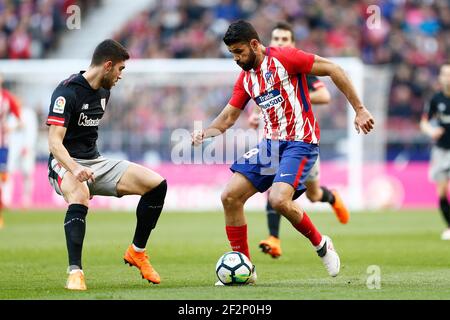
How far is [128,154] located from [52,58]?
6.68 meters

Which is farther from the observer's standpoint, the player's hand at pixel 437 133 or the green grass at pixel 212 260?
the player's hand at pixel 437 133

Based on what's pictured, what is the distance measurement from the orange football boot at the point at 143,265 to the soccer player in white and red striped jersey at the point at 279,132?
802 mm

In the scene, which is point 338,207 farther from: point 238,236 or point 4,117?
point 4,117

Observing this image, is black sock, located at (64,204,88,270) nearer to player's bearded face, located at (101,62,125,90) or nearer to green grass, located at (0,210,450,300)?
green grass, located at (0,210,450,300)

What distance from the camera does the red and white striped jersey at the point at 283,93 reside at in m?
9.10

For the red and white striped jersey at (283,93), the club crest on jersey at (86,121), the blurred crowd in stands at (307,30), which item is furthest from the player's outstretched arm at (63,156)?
the blurred crowd in stands at (307,30)

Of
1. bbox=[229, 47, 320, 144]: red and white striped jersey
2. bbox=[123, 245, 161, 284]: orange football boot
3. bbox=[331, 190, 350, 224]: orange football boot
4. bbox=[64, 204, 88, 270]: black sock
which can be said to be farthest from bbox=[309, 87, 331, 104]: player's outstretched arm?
bbox=[64, 204, 88, 270]: black sock

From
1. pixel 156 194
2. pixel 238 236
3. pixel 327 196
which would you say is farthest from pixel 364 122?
pixel 327 196

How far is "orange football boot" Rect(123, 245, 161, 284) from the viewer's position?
29.1 ft

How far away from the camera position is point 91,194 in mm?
9023

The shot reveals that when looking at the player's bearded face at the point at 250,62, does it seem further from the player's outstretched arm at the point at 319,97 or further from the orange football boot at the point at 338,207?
the orange football boot at the point at 338,207

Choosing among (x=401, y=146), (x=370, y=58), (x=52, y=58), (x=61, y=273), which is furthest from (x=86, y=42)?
(x=61, y=273)
